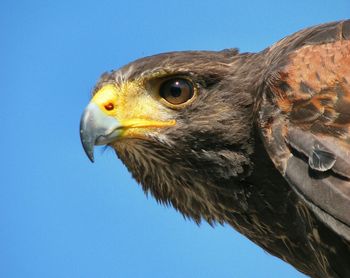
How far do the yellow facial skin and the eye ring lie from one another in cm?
7

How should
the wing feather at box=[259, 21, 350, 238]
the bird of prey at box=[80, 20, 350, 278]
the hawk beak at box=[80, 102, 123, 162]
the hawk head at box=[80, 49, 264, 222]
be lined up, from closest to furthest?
1. the wing feather at box=[259, 21, 350, 238]
2. the bird of prey at box=[80, 20, 350, 278]
3. the hawk beak at box=[80, 102, 123, 162]
4. the hawk head at box=[80, 49, 264, 222]

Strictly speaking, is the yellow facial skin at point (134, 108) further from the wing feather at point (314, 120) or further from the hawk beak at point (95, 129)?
the wing feather at point (314, 120)

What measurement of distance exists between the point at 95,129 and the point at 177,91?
0.70m

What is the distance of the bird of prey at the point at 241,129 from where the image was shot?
514cm

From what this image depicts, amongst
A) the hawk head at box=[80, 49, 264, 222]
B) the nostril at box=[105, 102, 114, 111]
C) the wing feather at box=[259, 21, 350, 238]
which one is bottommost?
the wing feather at box=[259, 21, 350, 238]

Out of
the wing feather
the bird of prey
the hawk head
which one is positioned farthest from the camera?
the hawk head

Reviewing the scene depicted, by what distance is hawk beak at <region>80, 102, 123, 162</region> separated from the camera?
5633 mm

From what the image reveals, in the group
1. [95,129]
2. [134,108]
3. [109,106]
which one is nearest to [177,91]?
[134,108]

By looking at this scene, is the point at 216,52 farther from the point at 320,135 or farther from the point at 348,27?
the point at 320,135

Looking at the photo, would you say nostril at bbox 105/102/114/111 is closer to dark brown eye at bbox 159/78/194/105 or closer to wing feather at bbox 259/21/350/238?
dark brown eye at bbox 159/78/194/105

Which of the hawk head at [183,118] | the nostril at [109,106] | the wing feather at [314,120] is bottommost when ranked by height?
the wing feather at [314,120]

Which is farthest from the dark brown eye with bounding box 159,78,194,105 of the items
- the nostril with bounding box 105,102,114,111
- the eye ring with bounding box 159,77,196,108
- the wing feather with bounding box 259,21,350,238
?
the wing feather with bounding box 259,21,350,238

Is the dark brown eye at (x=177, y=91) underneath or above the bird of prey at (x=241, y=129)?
above

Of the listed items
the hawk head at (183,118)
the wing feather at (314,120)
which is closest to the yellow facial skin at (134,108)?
the hawk head at (183,118)
